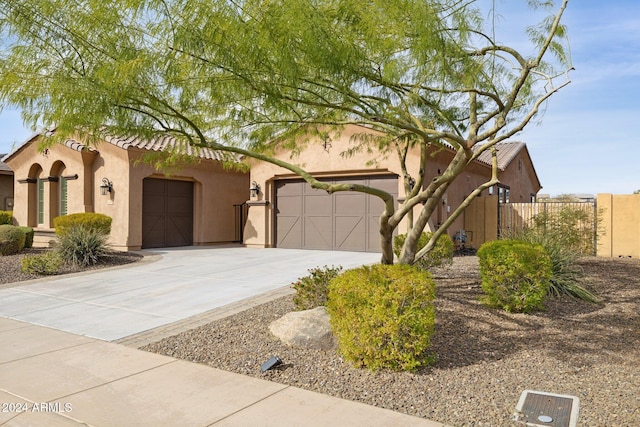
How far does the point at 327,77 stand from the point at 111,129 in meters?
2.52

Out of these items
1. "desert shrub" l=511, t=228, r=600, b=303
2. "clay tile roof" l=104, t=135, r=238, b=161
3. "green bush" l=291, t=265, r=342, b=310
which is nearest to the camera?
"green bush" l=291, t=265, r=342, b=310

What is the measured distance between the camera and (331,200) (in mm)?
16891

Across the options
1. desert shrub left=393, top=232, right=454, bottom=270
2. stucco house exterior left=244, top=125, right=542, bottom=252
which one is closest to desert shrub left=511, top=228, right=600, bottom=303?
desert shrub left=393, top=232, right=454, bottom=270

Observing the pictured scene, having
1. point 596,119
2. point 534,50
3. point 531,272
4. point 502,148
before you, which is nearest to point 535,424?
point 531,272

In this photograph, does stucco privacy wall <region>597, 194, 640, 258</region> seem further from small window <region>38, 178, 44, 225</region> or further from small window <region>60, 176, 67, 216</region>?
small window <region>38, 178, 44, 225</region>

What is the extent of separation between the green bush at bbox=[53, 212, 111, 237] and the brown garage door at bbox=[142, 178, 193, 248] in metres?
1.91

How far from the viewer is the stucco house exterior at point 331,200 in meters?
15.7

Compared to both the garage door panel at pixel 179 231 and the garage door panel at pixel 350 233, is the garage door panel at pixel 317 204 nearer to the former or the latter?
the garage door panel at pixel 350 233

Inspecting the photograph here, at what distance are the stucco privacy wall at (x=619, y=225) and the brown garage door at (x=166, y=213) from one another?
48.3ft

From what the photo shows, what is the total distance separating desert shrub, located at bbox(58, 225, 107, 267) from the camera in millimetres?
12547

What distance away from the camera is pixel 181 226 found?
18797mm

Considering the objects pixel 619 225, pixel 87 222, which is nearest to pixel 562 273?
pixel 619 225

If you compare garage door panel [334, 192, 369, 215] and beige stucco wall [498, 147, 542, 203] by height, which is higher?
beige stucco wall [498, 147, 542, 203]

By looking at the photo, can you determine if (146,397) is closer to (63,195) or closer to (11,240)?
(11,240)
